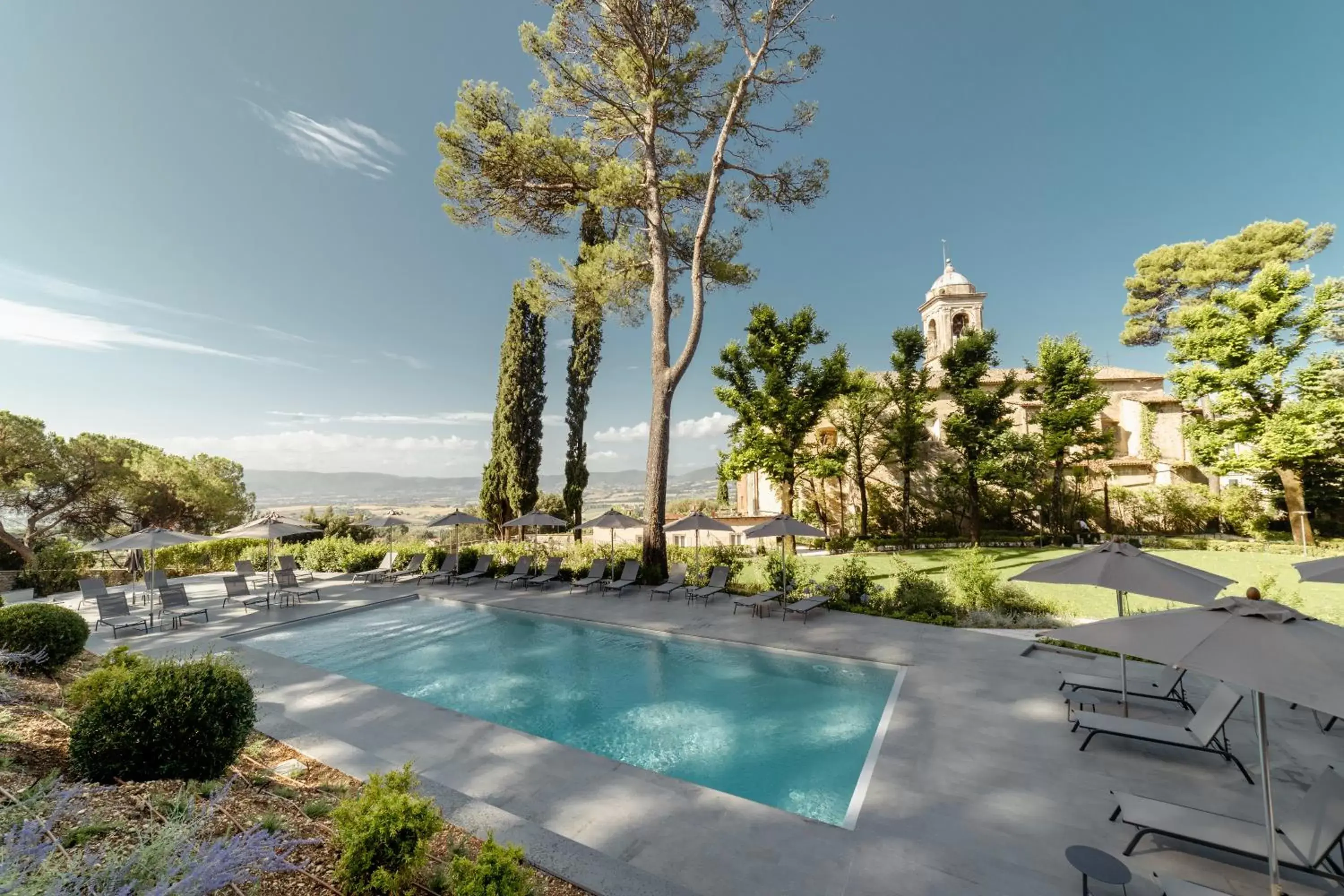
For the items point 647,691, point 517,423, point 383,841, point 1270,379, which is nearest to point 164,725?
point 383,841

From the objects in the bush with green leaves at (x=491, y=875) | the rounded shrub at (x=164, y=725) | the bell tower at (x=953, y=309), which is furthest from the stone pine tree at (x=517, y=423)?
the bell tower at (x=953, y=309)

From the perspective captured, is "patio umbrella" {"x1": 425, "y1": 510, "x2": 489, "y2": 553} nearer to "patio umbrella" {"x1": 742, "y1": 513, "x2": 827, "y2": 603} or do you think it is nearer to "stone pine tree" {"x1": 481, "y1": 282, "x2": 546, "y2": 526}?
"stone pine tree" {"x1": 481, "y1": 282, "x2": 546, "y2": 526}

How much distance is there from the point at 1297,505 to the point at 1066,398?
29.0 ft

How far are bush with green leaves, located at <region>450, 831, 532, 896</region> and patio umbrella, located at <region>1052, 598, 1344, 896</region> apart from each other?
3.41 m

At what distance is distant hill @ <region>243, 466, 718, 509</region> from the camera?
114562 millimetres

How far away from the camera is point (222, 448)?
31766mm

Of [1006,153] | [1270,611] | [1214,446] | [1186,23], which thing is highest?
[1186,23]

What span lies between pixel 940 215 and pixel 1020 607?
73.2ft

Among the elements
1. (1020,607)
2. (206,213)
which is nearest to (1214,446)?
(1020,607)

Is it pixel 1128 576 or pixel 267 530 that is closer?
pixel 1128 576

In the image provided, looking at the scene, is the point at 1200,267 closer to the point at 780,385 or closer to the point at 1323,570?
the point at 780,385

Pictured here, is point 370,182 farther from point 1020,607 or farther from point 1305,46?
point 1305,46

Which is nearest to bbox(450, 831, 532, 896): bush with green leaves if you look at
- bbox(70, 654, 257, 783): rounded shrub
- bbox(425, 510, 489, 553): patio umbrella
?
bbox(70, 654, 257, 783): rounded shrub

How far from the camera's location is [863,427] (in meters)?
23.7
